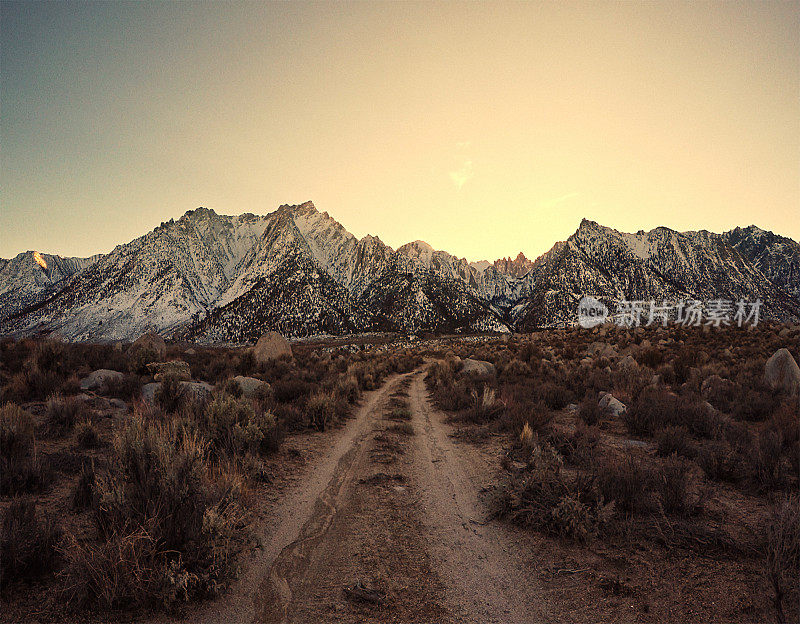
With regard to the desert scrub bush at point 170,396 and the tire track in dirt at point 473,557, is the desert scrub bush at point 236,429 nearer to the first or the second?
the desert scrub bush at point 170,396

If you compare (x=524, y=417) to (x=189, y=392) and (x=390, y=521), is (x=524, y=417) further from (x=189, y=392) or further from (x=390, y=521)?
(x=189, y=392)

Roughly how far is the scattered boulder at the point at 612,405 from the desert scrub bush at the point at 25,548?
11832mm

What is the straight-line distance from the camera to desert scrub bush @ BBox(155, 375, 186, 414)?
8.90 metres

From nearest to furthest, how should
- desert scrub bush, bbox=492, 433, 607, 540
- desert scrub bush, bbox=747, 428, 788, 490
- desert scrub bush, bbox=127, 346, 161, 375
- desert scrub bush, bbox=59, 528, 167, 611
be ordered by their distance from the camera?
desert scrub bush, bbox=59, 528, 167, 611
desert scrub bush, bbox=492, 433, 607, 540
desert scrub bush, bbox=747, 428, 788, 490
desert scrub bush, bbox=127, 346, 161, 375

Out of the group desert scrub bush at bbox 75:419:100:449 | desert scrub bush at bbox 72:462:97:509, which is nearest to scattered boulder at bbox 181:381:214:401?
desert scrub bush at bbox 75:419:100:449

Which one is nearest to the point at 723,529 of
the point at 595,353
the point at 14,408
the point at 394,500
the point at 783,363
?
the point at 394,500

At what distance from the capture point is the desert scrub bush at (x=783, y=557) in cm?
288

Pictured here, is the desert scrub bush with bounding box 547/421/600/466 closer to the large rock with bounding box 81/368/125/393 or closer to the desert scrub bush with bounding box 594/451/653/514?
the desert scrub bush with bounding box 594/451/653/514

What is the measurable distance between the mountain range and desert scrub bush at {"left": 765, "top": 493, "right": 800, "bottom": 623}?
97496mm

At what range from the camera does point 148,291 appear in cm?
14788

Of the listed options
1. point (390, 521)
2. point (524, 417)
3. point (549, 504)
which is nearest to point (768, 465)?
point (549, 504)

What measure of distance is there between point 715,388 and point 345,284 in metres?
155

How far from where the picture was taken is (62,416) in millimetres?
7219

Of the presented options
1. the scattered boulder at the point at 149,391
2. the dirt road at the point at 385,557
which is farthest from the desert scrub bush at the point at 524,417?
the scattered boulder at the point at 149,391
